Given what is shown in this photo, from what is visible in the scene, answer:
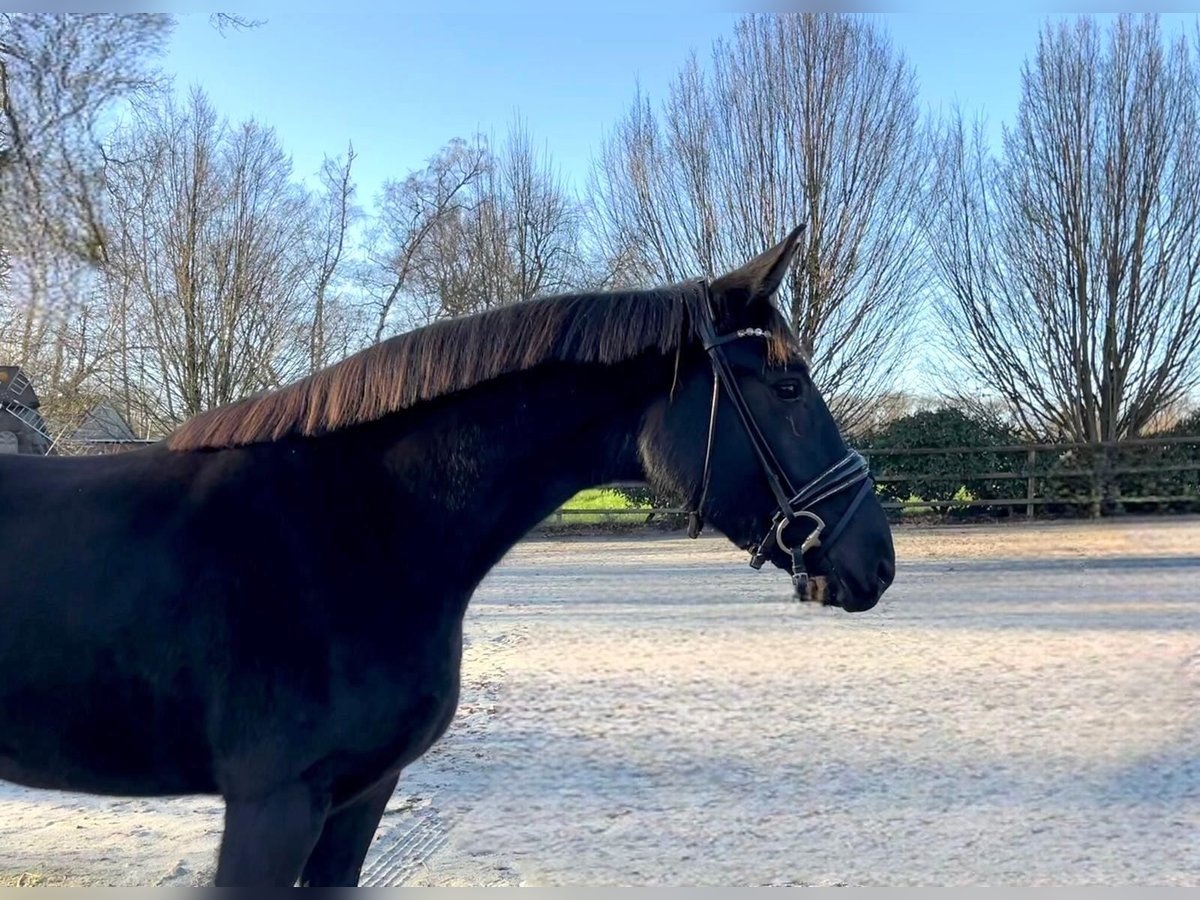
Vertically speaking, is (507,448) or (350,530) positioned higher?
(507,448)

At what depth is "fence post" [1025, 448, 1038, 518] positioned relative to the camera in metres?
19.8

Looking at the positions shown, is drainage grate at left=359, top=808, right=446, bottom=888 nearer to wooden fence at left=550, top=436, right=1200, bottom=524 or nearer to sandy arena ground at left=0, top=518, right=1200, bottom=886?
sandy arena ground at left=0, top=518, right=1200, bottom=886

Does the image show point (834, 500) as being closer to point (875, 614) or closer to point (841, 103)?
point (875, 614)

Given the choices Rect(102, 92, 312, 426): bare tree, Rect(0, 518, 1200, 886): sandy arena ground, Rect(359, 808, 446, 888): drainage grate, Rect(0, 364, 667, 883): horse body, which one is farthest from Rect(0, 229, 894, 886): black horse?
Rect(102, 92, 312, 426): bare tree

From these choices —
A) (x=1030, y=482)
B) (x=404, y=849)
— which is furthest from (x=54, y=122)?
(x=1030, y=482)

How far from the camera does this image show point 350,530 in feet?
6.64

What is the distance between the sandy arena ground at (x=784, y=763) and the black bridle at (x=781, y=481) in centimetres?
202

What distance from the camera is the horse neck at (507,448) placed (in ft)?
6.98

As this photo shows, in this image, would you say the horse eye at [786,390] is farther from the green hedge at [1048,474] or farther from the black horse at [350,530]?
the green hedge at [1048,474]

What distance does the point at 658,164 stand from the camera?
20672mm

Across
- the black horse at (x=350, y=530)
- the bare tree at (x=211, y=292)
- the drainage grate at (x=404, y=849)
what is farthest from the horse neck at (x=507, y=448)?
the bare tree at (x=211, y=292)

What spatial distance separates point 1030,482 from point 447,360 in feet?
66.9

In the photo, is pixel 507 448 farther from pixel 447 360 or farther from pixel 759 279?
pixel 759 279

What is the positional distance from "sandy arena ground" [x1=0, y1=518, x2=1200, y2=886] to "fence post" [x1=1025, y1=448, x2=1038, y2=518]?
34.3 feet
